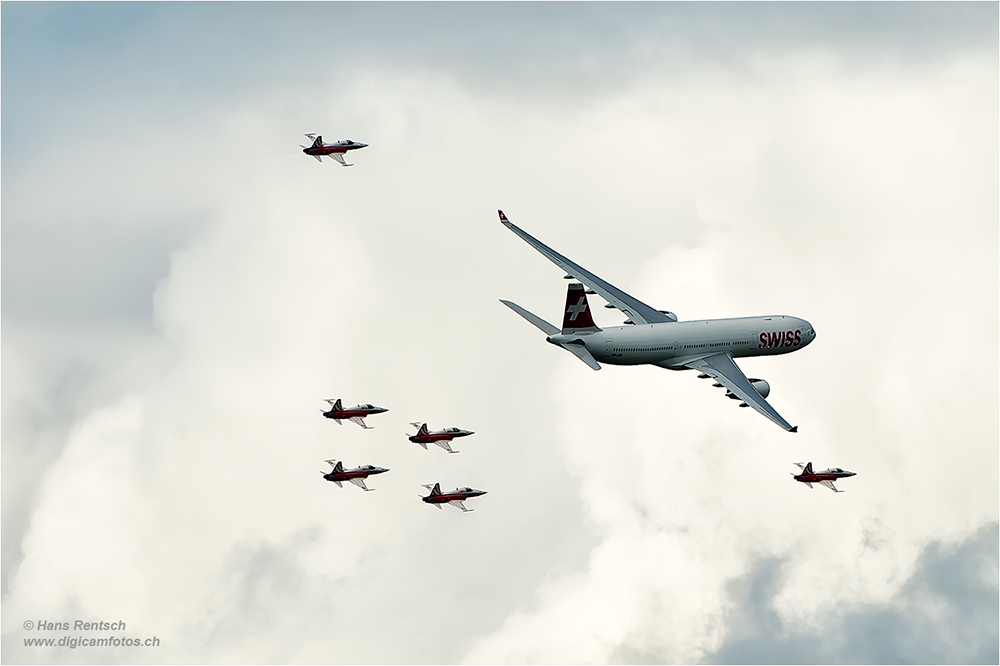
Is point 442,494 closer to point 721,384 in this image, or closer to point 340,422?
point 340,422

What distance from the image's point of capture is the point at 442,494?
194 metres

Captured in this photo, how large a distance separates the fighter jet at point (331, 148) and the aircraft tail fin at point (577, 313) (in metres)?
Result: 30.1

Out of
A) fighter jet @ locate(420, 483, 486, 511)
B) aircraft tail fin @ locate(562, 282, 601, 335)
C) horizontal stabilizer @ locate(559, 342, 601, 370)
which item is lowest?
fighter jet @ locate(420, 483, 486, 511)

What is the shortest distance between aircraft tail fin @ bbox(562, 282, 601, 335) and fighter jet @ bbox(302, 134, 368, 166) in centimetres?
3008

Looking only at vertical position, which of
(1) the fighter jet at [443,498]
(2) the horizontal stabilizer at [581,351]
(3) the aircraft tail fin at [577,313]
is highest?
(3) the aircraft tail fin at [577,313]

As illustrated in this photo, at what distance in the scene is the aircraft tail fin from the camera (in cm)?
19625

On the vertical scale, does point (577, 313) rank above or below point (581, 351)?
above

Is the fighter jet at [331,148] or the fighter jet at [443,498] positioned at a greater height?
the fighter jet at [331,148]

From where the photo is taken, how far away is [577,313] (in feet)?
645

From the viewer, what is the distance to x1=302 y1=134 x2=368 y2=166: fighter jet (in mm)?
197750

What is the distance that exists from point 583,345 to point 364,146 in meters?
35.0

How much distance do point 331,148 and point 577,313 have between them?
115 feet

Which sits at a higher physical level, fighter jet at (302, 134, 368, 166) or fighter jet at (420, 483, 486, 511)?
fighter jet at (302, 134, 368, 166)

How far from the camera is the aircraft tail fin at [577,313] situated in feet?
644
